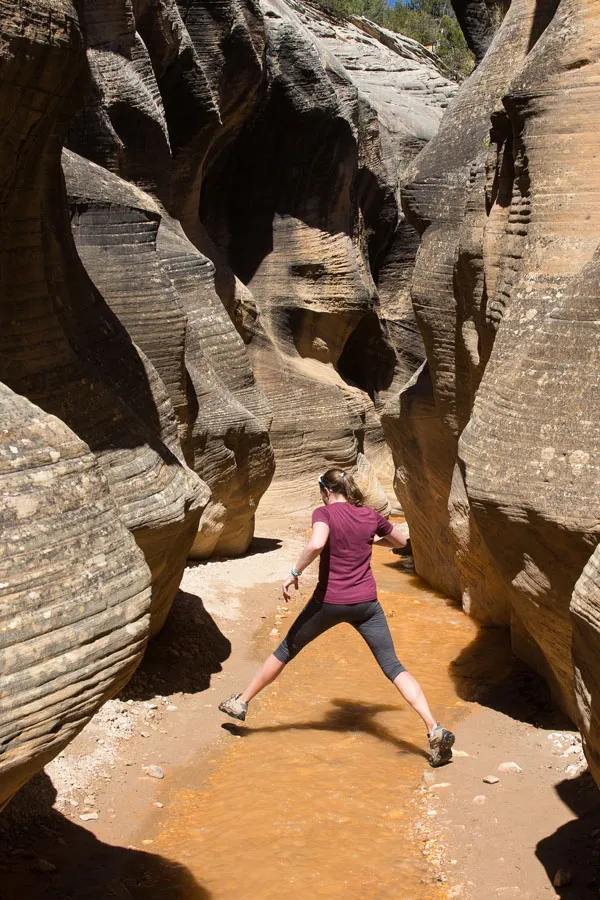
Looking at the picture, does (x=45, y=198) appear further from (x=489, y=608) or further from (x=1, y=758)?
(x=489, y=608)

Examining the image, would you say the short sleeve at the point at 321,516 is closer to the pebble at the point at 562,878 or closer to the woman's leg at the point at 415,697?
the woman's leg at the point at 415,697

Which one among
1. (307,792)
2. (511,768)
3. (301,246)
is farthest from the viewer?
(301,246)

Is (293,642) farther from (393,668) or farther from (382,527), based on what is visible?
(382,527)

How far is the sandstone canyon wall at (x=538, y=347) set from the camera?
4957 mm

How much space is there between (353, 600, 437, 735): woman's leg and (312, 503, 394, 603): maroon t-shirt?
139 mm

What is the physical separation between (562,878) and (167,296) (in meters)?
4.40

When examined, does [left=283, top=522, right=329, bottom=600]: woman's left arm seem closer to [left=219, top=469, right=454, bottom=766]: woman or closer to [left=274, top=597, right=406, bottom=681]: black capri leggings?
[left=219, top=469, right=454, bottom=766]: woman

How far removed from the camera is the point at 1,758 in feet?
8.98

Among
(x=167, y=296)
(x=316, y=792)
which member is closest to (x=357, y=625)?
(x=316, y=792)

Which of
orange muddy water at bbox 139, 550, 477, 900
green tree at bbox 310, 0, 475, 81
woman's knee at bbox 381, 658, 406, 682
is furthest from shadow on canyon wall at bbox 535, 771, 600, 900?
green tree at bbox 310, 0, 475, 81

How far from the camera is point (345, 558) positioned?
19.0ft

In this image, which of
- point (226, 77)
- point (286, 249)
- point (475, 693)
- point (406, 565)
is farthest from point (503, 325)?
point (286, 249)

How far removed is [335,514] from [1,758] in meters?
3.26

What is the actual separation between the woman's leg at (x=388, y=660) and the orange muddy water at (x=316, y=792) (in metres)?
0.35
